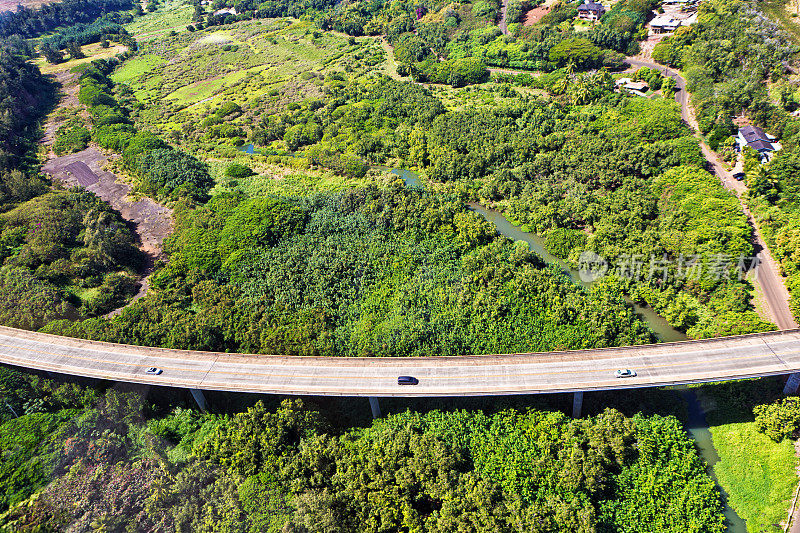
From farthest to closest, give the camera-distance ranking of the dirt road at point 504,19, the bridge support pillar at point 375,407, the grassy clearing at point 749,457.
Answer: the dirt road at point 504,19 < the bridge support pillar at point 375,407 < the grassy clearing at point 749,457

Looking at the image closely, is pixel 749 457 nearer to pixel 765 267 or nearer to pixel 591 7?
pixel 765 267

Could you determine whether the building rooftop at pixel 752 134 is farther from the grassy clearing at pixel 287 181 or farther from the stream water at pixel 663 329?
the grassy clearing at pixel 287 181

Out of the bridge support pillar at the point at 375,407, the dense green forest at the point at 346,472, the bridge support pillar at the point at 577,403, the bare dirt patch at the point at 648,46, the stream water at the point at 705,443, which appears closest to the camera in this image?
the dense green forest at the point at 346,472

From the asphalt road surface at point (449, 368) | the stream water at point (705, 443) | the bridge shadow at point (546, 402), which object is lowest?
the stream water at point (705, 443)

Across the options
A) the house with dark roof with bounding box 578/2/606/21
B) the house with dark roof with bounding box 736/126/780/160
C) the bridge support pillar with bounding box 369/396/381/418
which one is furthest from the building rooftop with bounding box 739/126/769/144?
the bridge support pillar with bounding box 369/396/381/418

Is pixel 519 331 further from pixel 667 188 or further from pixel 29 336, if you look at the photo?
pixel 29 336

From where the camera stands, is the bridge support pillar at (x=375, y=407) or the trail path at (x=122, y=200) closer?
the bridge support pillar at (x=375, y=407)

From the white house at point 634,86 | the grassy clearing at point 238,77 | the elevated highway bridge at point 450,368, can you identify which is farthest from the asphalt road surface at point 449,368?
the white house at point 634,86

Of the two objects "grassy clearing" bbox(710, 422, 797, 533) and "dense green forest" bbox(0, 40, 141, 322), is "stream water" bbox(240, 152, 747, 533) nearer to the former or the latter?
"grassy clearing" bbox(710, 422, 797, 533)
